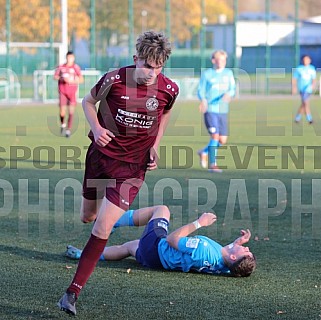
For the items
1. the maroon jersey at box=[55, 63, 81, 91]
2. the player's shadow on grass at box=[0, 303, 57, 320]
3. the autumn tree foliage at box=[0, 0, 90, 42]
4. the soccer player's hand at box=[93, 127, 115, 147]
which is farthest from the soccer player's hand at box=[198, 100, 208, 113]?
the autumn tree foliage at box=[0, 0, 90, 42]

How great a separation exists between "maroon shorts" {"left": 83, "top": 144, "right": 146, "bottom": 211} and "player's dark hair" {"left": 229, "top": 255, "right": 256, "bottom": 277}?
1037 mm

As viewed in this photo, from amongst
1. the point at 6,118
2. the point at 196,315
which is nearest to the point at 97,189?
the point at 196,315

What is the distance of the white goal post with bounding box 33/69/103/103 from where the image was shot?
105 ft

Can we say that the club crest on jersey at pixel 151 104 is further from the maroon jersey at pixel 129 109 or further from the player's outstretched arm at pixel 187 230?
the player's outstretched arm at pixel 187 230

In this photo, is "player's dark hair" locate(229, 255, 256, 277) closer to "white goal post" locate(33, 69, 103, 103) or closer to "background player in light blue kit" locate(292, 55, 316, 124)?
"background player in light blue kit" locate(292, 55, 316, 124)

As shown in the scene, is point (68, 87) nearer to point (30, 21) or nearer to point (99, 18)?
point (30, 21)

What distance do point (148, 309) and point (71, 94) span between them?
1478cm

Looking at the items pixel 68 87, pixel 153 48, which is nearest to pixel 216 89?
pixel 68 87

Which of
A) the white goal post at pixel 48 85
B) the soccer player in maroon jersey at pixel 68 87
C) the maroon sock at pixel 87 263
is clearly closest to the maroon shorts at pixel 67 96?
the soccer player in maroon jersey at pixel 68 87

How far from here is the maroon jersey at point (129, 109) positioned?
566 centimetres

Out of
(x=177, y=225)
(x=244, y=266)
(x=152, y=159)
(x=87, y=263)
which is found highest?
(x=152, y=159)

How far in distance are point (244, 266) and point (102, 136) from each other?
1568 millimetres

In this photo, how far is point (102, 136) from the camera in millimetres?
5547

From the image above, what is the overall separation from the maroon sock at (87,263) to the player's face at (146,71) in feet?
3.66
